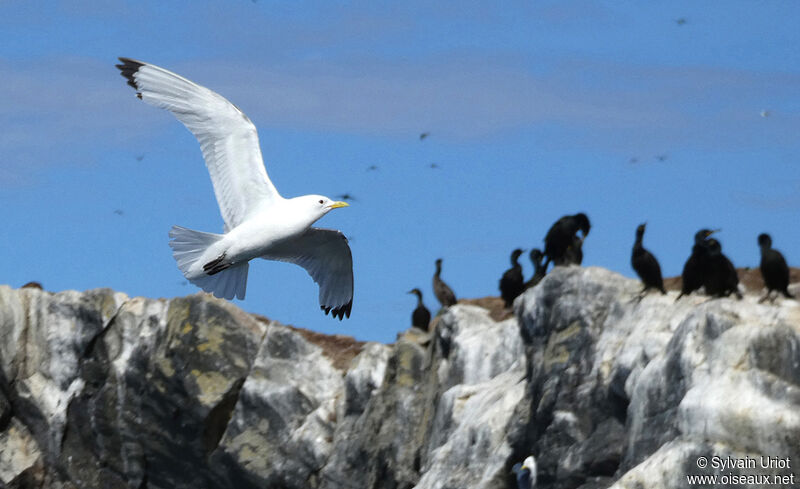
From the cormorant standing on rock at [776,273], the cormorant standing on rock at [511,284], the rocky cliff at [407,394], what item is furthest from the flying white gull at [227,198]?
the cormorant standing on rock at [511,284]

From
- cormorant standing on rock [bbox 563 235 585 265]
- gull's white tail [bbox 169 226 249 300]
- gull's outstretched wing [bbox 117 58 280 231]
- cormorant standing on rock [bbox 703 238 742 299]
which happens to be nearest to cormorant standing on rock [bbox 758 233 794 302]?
cormorant standing on rock [bbox 703 238 742 299]

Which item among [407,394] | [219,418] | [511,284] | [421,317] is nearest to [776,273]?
[511,284]

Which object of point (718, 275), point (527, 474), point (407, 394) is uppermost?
point (718, 275)

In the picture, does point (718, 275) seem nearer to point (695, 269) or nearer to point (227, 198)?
point (695, 269)

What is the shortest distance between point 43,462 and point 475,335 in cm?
1290

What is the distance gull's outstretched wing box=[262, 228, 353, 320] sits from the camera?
42.3 feet

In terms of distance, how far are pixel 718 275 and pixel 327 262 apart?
4.28 m

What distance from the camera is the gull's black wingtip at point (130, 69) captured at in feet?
39.7

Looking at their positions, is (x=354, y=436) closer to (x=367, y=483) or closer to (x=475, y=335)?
(x=367, y=483)

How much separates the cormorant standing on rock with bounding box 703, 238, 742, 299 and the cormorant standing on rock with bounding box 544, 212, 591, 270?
3437 millimetres

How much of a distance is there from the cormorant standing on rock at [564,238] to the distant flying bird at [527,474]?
3.39m

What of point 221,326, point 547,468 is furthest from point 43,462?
point 547,468

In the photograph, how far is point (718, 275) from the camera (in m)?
13.7

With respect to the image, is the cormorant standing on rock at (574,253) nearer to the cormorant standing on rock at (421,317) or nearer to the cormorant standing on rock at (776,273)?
the cormorant standing on rock at (776,273)
